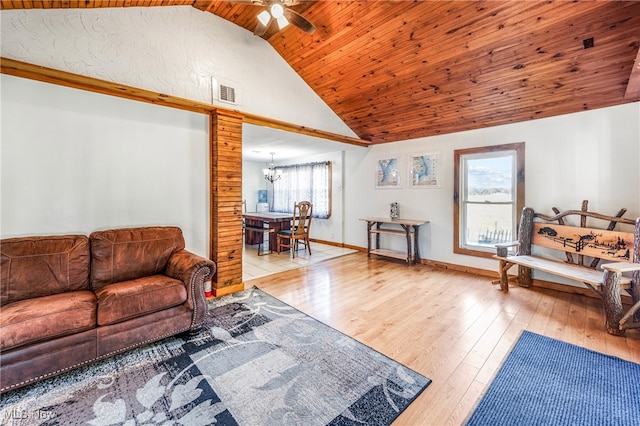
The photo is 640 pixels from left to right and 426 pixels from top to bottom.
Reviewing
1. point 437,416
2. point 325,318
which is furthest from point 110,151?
point 437,416

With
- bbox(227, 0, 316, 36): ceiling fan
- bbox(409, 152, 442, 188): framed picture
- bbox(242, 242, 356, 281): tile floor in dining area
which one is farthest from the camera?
bbox(409, 152, 442, 188): framed picture

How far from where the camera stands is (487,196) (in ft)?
14.2

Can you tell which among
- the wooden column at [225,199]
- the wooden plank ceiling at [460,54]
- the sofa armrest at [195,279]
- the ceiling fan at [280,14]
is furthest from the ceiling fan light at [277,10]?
the sofa armrest at [195,279]

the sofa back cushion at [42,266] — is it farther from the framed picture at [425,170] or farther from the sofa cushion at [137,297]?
the framed picture at [425,170]

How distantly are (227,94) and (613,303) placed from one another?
4.65 metres

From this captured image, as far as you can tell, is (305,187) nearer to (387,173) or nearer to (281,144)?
(281,144)

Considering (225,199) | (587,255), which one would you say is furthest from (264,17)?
(587,255)

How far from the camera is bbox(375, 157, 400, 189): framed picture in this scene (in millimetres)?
5431

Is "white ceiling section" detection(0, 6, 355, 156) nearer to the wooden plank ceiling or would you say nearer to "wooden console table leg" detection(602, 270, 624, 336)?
the wooden plank ceiling

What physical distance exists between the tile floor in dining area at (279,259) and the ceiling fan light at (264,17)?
329 cm

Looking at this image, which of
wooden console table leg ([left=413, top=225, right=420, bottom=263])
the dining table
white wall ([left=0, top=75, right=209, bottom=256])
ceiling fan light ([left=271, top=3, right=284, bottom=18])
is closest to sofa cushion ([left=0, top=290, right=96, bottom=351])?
white wall ([left=0, top=75, right=209, bottom=256])

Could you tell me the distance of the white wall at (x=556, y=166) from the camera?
10.5 ft

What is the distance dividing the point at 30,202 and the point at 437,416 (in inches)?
144

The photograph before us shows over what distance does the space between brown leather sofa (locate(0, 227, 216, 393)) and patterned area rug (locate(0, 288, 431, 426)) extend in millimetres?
153
